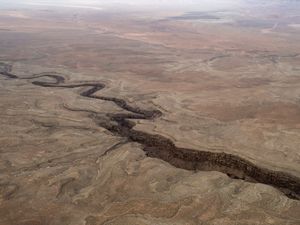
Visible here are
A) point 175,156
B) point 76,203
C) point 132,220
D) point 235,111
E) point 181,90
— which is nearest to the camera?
point 132,220

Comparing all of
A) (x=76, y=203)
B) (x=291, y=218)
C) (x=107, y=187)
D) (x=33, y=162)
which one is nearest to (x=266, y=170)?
(x=291, y=218)

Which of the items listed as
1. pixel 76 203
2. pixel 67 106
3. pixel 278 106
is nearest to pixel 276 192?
pixel 76 203

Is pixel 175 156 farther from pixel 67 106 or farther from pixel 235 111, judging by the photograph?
pixel 67 106

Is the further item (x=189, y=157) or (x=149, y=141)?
(x=149, y=141)

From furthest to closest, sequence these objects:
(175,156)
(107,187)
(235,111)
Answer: (235,111) < (175,156) < (107,187)

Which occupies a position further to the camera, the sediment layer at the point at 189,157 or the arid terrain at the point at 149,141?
the sediment layer at the point at 189,157

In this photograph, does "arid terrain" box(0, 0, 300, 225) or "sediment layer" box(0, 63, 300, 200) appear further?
"sediment layer" box(0, 63, 300, 200)

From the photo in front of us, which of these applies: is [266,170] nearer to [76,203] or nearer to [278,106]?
[76,203]

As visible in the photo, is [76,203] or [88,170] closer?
[76,203]
